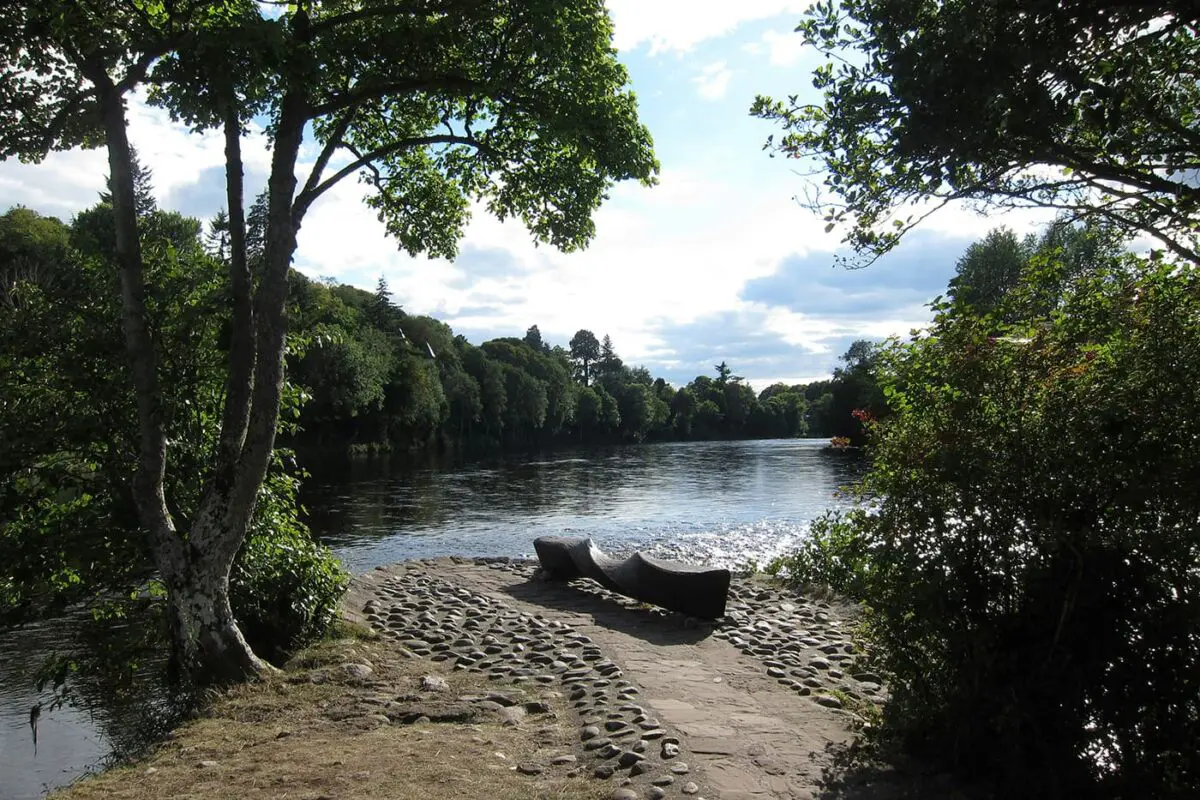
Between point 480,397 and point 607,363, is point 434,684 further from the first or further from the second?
point 607,363

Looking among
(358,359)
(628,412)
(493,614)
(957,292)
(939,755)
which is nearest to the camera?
(939,755)

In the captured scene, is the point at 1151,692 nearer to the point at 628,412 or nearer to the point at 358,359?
the point at 358,359

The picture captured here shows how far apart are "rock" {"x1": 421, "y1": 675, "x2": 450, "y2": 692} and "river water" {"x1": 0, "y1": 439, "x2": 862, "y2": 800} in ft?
11.3

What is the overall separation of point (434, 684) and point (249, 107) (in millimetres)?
6621

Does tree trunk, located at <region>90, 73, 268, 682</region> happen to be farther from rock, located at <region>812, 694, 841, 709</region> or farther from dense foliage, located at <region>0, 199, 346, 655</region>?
rock, located at <region>812, 694, 841, 709</region>

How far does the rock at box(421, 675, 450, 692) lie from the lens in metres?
8.32

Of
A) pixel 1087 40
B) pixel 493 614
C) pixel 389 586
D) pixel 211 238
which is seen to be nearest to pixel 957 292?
pixel 1087 40

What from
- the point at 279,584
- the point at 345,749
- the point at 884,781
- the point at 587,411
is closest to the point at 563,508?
the point at 279,584

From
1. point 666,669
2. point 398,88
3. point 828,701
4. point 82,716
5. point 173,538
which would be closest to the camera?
point 828,701

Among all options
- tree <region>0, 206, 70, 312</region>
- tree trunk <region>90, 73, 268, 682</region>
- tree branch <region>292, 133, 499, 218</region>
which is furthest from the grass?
Result: tree <region>0, 206, 70, 312</region>

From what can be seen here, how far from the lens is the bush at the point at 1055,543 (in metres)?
4.56

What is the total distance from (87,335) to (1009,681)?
32.5 feet

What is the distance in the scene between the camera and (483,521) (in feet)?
94.3

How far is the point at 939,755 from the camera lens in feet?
17.7
